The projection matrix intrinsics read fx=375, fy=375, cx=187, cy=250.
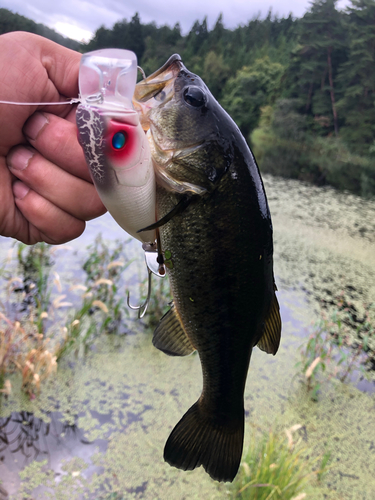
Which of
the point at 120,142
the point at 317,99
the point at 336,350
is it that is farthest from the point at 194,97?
the point at 317,99

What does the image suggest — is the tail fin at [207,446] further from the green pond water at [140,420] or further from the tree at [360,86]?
the tree at [360,86]

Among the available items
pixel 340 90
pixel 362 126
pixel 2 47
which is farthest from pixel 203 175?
pixel 340 90

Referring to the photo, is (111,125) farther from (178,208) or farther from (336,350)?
(336,350)

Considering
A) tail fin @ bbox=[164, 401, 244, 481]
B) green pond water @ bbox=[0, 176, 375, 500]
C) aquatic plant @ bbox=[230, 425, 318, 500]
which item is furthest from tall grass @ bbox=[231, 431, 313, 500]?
tail fin @ bbox=[164, 401, 244, 481]

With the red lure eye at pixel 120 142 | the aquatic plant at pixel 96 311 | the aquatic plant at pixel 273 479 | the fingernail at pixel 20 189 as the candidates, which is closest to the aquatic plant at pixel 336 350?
the aquatic plant at pixel 273 479

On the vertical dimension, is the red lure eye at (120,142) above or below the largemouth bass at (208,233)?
above

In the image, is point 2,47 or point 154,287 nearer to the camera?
point 2,47

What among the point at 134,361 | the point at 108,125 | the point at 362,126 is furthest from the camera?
the point at 362,126

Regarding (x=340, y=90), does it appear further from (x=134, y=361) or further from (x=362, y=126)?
(x=134, y=361)
